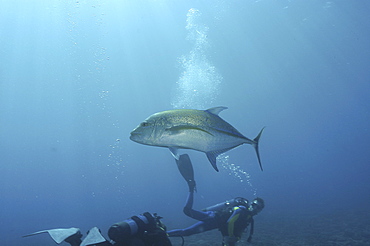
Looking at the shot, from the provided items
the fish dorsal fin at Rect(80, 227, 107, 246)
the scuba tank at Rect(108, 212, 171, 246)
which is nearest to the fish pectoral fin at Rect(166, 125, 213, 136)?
the fish dorsal fin at Rect(80, 227, 107, 246)

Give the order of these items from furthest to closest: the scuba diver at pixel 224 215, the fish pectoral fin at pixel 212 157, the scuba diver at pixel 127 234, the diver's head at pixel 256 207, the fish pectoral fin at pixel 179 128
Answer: the diver's head at pixel 256 207, the scuba diver at pixel 224 215, the scuba diver at pixel 127 234, the fish pectoral fin at pixel 212 157, the fish pectoral fin at pixel 179 128

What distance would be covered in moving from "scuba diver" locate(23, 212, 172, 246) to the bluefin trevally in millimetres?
1709

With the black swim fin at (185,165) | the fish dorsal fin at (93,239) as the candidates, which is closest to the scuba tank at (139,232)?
the fish dorsal fin at (93,239)

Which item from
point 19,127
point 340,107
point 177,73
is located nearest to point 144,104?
point 177,73

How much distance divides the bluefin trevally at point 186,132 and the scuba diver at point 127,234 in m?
1.71

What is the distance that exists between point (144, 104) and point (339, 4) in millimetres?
53112

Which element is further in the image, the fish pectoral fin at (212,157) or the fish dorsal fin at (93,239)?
the fish dorsal fin at (93,239)

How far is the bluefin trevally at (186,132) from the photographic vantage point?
137 cm

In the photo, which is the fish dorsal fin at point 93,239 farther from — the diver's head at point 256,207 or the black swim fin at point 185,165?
the diver's head at point 256,207

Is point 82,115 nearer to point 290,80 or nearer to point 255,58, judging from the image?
point 255,58

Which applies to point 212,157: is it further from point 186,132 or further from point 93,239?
point 93,239

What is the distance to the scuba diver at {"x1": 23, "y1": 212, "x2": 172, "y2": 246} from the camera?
2.54 metres

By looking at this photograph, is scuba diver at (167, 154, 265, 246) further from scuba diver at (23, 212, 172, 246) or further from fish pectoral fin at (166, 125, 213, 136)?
fish pectoral fin at (166, 125, 213, 136)

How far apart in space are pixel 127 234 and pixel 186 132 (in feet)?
6.71
